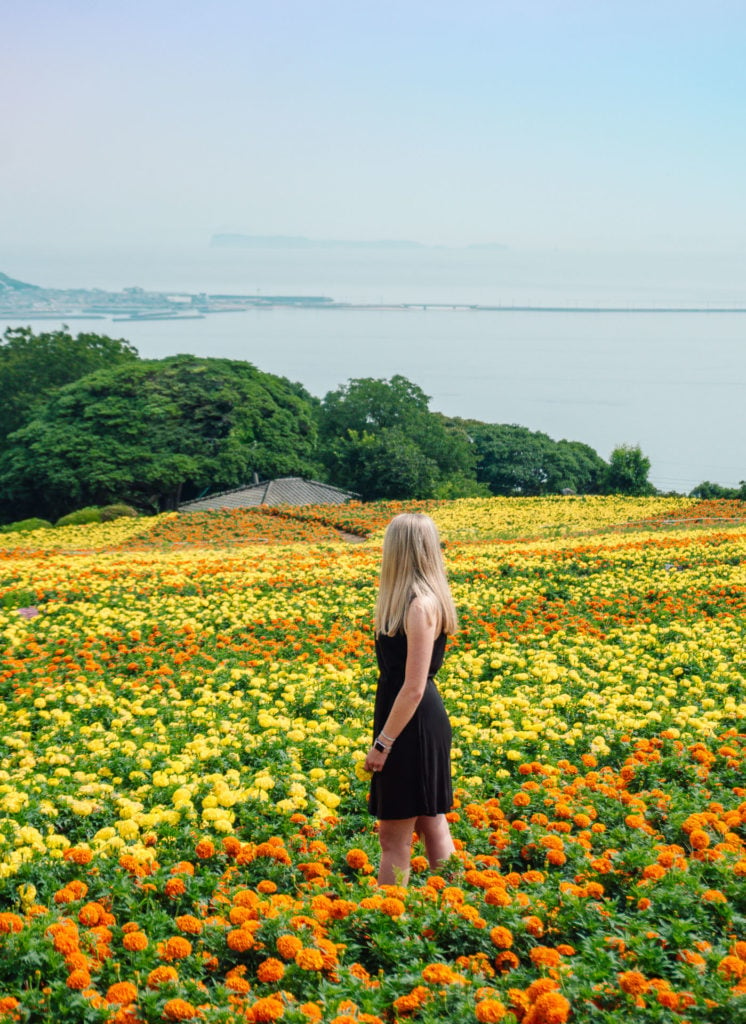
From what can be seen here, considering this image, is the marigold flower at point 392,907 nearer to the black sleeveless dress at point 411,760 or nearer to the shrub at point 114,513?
the black sleeveless dress at point 411,760

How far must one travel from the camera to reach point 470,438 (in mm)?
69438

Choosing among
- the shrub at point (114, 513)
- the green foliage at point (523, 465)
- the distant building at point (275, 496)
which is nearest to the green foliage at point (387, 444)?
the distant building at point (275, 496)

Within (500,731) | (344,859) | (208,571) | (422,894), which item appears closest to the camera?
(422,894)

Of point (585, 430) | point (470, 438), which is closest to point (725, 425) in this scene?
point (585, 430)

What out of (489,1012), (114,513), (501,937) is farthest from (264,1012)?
(114,513)

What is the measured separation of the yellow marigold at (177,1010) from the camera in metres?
3.14

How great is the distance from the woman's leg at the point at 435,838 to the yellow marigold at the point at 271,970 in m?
1.27

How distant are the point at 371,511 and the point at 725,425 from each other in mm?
114566

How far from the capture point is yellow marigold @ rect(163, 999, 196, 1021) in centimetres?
314

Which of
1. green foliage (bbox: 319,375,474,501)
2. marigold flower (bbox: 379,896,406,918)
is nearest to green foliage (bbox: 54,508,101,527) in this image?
green foliage (bbox: 319,375,474,501)

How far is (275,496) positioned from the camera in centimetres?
3938

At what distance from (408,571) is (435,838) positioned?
58.7 inches

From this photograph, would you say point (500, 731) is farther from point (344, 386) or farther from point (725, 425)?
point (725, 425)

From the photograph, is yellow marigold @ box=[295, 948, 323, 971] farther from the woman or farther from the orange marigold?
the woman
